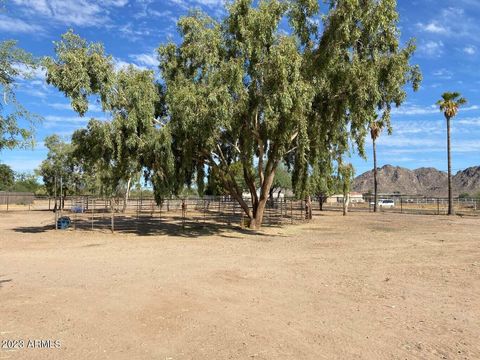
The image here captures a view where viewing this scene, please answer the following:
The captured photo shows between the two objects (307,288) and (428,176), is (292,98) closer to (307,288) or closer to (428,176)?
(307,288)

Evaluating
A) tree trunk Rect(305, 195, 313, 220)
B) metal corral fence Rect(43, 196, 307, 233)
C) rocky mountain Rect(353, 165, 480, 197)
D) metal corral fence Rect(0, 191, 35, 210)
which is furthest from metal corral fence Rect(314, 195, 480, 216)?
rocky mountain Rect(353, 165, 480, 197)

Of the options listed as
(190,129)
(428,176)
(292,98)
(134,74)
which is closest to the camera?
(292,98)

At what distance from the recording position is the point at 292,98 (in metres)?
19.0

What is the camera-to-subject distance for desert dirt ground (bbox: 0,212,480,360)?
5734mm

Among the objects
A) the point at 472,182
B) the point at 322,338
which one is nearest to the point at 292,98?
the point at 322,338

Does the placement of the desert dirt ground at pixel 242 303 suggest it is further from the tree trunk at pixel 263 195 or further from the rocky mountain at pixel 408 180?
the rocky mountain at pixel 408 180

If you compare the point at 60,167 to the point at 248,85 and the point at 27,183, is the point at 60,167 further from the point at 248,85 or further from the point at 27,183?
the point at 27,183

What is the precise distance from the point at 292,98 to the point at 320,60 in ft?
7.77

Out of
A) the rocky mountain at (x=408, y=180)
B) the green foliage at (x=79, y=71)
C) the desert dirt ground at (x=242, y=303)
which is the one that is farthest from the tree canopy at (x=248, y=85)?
the rocky mountain at (x=408, y=180)

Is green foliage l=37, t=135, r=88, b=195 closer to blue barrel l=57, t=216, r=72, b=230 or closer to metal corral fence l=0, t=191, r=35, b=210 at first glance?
metal corral fence l=0, t=191, r=35, b=210

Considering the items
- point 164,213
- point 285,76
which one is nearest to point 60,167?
point 164,213

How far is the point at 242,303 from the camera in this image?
812 centimetres

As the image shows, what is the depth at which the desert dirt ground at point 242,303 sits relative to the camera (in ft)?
18.8

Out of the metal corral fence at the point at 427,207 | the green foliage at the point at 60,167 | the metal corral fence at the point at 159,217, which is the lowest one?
the metal corral fence at the point at 159,217
